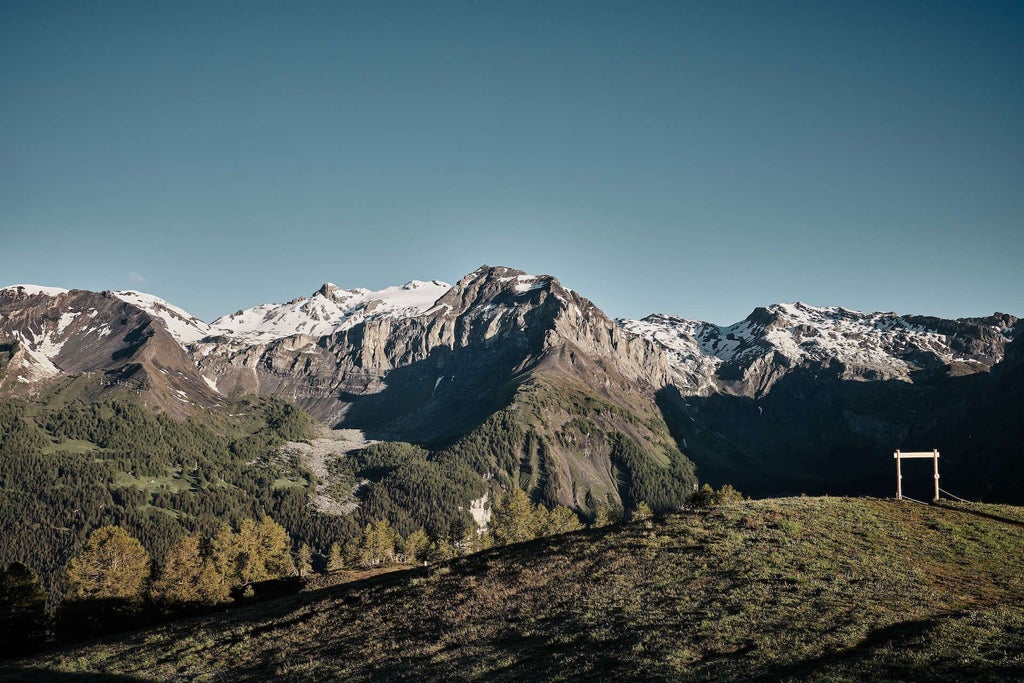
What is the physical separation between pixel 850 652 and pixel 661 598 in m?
9.07

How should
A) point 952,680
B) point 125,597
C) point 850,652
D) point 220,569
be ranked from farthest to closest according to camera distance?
point 220,569
point 125,597
point 850,652
point 952,680

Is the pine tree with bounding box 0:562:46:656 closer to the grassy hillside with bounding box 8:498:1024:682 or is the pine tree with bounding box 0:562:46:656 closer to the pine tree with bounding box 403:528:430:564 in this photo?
the grassy hillside with bounding box 8:498:1024:682

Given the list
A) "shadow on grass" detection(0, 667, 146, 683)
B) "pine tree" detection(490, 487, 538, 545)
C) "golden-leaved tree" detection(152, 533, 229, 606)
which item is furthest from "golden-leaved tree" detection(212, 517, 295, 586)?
"shadow on grass" detection(0, 667, 146, 683)

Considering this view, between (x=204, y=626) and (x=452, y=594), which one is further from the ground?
(x=452, y=594)

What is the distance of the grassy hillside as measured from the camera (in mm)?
22016

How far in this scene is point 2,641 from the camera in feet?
187

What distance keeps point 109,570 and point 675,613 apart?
7725 cm

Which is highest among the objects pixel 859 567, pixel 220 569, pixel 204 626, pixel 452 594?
pixel 859 567

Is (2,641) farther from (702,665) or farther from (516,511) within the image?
(516,511)

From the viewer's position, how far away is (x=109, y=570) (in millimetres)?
77250

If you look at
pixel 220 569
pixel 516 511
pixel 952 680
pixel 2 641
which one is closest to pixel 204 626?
pixel 2 641

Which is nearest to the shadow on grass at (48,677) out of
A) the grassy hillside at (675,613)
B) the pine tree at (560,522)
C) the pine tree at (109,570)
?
the grassy hillside at (675,613)

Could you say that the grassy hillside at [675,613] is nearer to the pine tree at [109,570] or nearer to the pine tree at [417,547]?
the pine tree at [109,570]

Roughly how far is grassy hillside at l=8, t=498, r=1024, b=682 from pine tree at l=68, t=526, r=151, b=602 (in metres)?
35.8
